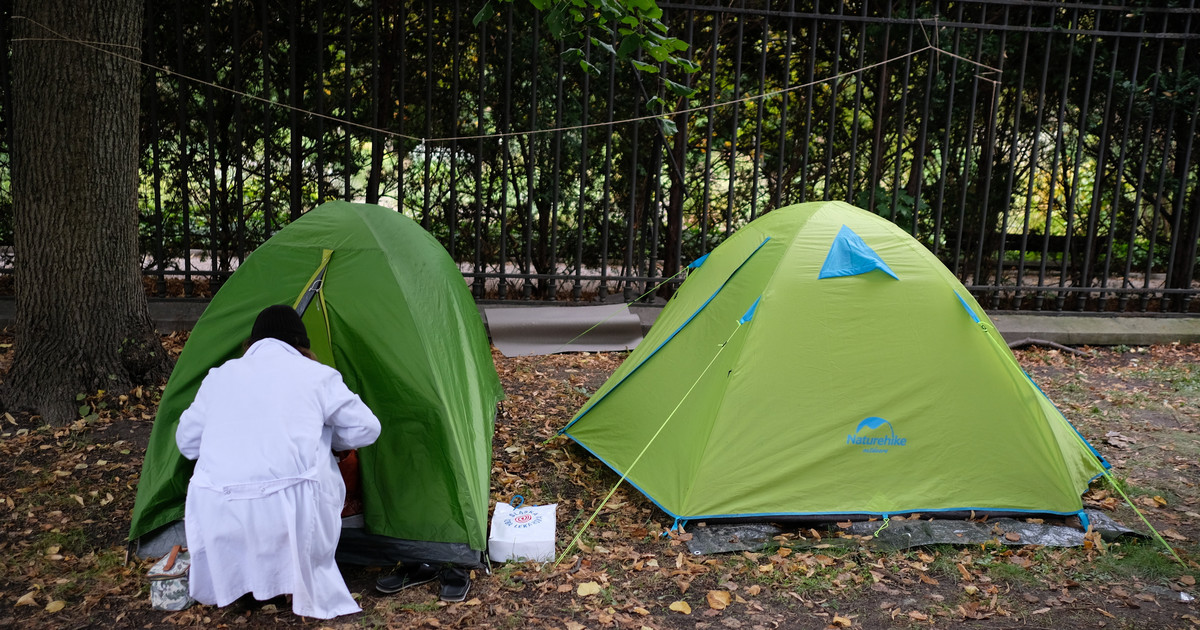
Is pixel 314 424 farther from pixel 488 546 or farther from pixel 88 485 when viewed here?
pixel 88 485

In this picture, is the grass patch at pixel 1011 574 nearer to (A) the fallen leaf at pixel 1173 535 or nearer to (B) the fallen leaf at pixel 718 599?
(A) the fallen leaf at pixel 1173 535

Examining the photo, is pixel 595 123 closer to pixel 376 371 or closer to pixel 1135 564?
pixel 376 371

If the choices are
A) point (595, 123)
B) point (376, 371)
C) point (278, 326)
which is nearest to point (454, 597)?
point (376, 371)

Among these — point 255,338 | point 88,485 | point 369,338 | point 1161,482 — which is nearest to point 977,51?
point 1161,482

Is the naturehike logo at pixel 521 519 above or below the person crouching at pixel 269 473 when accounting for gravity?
below

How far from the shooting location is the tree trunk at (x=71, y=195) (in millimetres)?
4734

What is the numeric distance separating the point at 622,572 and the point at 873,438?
142cm

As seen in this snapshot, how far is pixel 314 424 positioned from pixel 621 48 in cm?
272

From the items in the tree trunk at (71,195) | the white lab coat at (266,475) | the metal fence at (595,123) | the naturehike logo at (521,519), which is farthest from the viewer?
the metal fence at (595,123)

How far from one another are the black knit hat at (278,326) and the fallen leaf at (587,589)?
59.6 inches

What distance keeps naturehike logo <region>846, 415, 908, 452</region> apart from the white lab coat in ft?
7.66

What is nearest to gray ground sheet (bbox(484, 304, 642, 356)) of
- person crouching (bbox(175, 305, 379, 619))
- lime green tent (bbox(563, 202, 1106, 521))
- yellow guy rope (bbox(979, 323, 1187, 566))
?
lime green tent (bbox(563, 202, 1106, 521))

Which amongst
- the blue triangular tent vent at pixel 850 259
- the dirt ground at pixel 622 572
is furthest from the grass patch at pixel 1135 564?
the blue triangular tent vent at pixel 850 259

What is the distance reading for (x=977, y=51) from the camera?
298 inches
